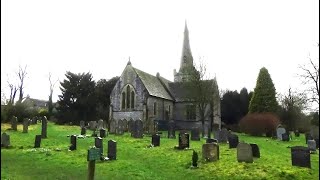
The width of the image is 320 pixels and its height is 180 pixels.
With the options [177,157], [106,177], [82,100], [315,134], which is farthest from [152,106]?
[106,177]

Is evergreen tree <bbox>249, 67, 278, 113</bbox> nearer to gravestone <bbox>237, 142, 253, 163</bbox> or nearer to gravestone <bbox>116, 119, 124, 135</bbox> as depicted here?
gravestone <bbox>116, 119, 124, 135</bbox>

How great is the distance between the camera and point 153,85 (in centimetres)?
4044

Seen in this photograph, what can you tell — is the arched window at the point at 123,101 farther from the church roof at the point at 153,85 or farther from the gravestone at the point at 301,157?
the gravestone at the point at 301,157

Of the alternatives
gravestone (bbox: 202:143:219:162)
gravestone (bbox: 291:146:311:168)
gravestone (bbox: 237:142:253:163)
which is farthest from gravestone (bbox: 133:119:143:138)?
gravestone (bbox: 291:146:311:168)

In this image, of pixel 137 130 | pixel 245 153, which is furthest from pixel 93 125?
pixel 245 153

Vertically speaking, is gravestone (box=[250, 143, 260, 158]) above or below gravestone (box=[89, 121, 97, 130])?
below

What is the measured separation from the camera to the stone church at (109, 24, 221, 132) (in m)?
36.3

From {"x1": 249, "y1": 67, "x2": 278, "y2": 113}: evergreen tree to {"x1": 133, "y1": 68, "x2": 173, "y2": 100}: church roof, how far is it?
1158cm

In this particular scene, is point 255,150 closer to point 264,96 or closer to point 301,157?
point 301,157

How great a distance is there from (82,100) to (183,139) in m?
32.2

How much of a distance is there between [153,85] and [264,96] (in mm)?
14269

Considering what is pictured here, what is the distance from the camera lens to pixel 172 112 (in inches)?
1688

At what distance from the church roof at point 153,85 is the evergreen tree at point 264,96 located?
11.6 m

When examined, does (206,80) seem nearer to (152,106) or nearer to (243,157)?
(152,106)
